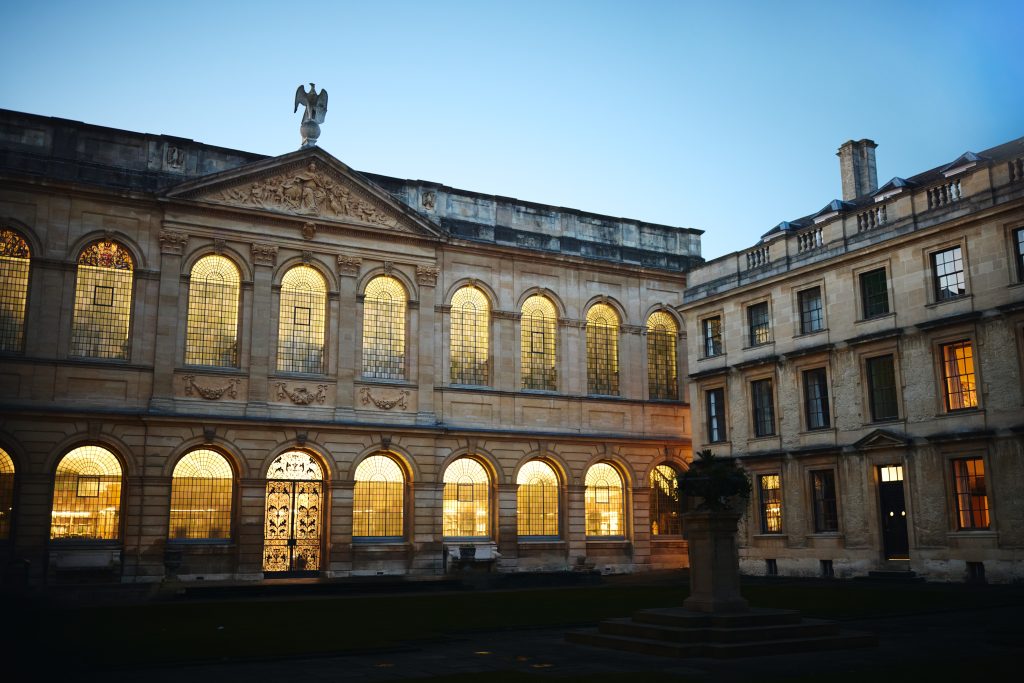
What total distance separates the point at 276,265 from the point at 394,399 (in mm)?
5912

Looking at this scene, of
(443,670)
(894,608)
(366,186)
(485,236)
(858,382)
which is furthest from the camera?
(485,236)

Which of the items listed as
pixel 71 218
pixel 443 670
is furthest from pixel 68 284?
pixel 443 670

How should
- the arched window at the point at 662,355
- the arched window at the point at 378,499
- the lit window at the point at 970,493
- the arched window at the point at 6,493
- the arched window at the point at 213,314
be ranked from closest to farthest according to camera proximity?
1. the lit window at the point at 970,493
2. the arched window at the point at 6,493
3. the arched window at the point at 213,314
4. the arched window at the point at 378,499
5. the arched window at the point at 662,355

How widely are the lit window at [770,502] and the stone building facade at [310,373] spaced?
6.14 meters

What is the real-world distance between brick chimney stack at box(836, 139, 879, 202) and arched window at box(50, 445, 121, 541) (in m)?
27.7

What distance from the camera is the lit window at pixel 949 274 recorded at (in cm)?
2536

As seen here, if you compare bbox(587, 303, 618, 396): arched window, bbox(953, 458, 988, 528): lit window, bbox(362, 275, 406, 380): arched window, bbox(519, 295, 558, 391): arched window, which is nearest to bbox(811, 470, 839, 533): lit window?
bbox(953, 458, 988, 528): lit window

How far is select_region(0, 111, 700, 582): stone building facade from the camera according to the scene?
91.5 ft

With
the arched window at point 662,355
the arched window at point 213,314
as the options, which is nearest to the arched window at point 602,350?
the arched window at point 662,355

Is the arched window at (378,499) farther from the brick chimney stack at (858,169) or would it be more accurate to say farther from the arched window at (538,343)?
the brick chimney stack at (858,169)

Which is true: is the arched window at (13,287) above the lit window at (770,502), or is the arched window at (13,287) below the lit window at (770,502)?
above

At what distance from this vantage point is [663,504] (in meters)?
36.9

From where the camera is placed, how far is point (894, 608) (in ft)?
61.7

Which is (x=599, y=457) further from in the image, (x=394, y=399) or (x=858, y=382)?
(x=858, y=382)
